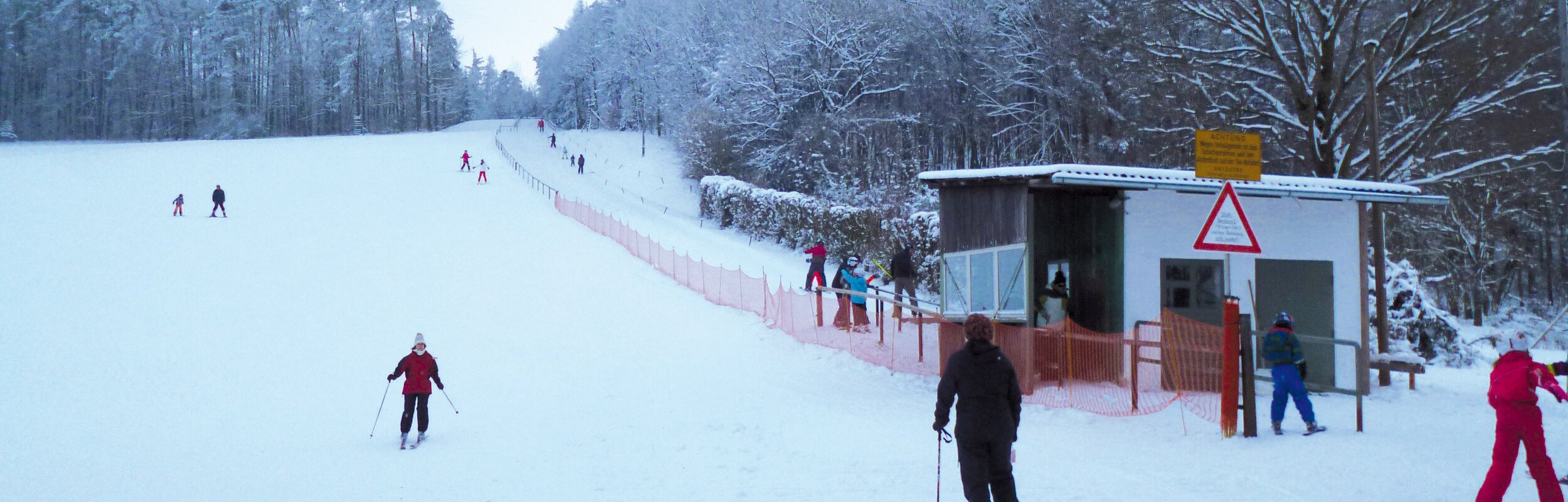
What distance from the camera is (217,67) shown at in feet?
306

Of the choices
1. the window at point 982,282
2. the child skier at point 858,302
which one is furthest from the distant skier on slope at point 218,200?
the window at point 982,282

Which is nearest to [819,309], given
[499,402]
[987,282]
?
[987,282]

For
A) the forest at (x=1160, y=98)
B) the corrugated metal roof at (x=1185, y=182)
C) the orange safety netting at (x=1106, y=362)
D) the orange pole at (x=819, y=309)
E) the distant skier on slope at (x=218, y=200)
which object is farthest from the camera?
the distant skier on slope at (x=218, y=200)

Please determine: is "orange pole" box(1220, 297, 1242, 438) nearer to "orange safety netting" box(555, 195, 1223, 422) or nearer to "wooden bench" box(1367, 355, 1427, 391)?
"orange safety netting" box(555, 195, 1223, 422)

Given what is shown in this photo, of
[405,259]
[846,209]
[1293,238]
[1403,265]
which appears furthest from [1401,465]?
[405,259]

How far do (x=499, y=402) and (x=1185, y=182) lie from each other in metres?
9.04

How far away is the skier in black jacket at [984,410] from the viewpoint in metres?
5.64

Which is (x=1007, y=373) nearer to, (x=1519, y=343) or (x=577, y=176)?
(x=1519, y=343)

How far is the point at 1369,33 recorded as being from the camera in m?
20.2

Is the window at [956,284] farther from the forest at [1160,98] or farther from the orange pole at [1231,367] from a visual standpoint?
the forest at [1160,98]

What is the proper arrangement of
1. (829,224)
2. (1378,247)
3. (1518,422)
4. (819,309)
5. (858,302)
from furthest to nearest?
(829,224) → (819,309) → (858,302) → (1378,247) → (1518,422)

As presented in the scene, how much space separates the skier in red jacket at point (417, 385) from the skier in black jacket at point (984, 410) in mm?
7425

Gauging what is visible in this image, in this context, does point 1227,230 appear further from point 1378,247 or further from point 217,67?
point 217,67

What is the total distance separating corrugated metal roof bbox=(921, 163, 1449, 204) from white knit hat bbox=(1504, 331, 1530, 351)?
→ 403 centimetres
